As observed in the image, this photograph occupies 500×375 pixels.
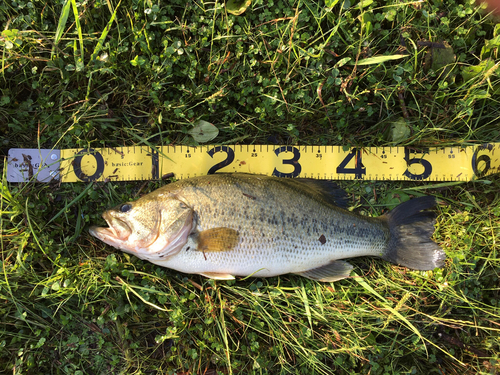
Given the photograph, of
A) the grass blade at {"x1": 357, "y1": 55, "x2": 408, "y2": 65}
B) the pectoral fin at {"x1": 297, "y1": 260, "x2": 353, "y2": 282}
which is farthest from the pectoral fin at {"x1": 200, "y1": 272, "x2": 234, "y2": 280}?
the grass blade at {"x1": 357, "y1": 55, "x2": 408, "y2": 65}

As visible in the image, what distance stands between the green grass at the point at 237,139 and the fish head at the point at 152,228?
352 millimetres

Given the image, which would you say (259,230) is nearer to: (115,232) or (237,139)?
(237,139)

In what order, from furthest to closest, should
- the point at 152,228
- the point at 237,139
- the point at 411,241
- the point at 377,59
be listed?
the point at 237,139 < the point at 411,241 < the point at 377,59 < the point at 152,228

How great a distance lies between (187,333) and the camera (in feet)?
9.34

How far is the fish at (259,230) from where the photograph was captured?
8.61 ft

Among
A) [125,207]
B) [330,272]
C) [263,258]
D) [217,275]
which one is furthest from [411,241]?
[125,207]

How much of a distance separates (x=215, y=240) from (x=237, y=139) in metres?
1.20

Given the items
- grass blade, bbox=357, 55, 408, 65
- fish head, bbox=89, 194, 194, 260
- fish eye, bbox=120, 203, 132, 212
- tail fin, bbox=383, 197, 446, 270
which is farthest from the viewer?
tail fin, bbox=383, 197, 446, 270

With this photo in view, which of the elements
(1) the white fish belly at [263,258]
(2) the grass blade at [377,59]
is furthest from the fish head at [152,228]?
(2) the grass blade at [377,59]

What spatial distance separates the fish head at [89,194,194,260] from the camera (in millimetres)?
2576

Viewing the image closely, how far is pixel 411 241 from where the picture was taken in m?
3.08

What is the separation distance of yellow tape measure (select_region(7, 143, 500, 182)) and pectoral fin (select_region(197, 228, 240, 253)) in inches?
32.0

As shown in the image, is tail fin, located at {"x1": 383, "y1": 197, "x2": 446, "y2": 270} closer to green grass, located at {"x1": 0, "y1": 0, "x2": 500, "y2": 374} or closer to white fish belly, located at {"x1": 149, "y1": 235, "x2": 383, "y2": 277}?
green grass, located at {"x1": 0, "y1": 0, "x2": 500, "y2": 374}

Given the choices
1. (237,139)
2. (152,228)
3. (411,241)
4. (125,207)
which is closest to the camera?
(152,228)
